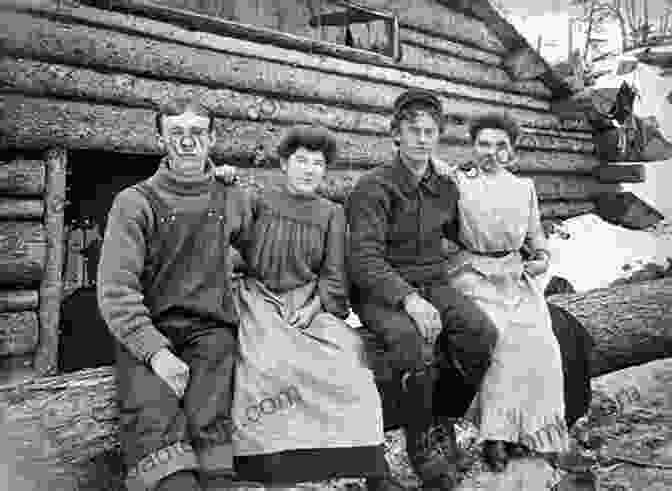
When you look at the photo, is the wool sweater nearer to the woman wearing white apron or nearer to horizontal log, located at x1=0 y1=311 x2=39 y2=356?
the woman wearing white apron

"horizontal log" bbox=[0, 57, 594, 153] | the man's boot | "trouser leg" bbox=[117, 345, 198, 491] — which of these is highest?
"horizontal log" bbox=[0, 57, 594, 153]

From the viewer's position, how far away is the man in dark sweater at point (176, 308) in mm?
1841

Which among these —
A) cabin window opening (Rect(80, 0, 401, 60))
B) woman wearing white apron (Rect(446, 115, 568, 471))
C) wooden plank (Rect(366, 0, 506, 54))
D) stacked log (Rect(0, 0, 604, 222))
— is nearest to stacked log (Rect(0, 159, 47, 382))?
stacked log (Rect(0, 0, 604, 222))

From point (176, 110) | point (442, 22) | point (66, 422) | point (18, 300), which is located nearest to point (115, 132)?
point (18, 300)

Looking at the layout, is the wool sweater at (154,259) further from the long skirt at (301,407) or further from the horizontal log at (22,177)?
the horizontal log at (22,177)

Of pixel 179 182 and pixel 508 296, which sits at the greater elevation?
pixel 179 182

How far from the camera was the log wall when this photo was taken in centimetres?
318

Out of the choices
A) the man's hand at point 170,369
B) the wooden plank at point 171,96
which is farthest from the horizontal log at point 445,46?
the man's hand at point 170,369

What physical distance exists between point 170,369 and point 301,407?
1.66ft

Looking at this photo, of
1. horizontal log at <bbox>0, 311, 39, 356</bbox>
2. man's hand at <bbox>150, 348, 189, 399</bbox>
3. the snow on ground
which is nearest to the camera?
man's hand at <bbox>150, 348, 189, 399</bbox>

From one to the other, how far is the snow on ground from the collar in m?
2.93

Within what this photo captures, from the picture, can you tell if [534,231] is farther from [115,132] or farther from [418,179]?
[115,132]

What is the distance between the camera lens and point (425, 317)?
2.37m

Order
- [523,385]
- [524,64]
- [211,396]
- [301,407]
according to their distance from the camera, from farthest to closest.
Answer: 1. [524,64]
2. [523,385]
3. [301,407]
4. [211,396]
